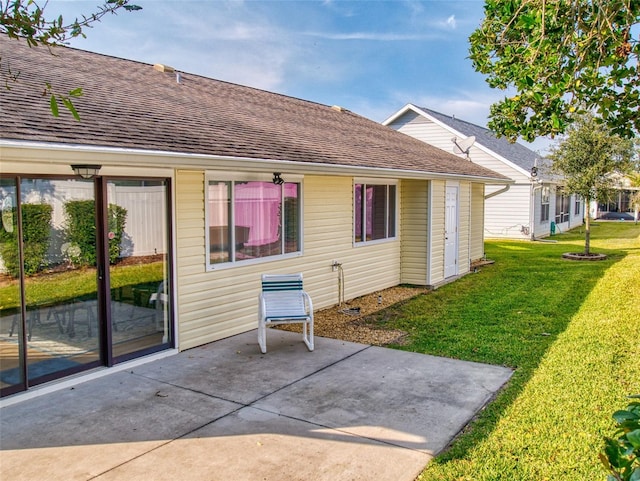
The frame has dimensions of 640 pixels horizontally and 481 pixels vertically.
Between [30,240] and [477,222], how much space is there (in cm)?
1380

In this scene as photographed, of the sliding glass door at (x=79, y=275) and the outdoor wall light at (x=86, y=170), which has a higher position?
the outdoor wall light at (x=86, y=170)

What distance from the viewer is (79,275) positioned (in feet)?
19.6

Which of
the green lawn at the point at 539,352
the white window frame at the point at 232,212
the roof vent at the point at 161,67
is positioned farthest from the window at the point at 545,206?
the roof vent at the point at 161,67

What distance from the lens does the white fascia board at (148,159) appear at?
453 centimetres

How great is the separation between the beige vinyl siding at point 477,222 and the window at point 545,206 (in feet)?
30.4

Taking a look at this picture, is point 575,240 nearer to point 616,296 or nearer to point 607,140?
point 607,140

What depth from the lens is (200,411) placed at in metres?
5.12

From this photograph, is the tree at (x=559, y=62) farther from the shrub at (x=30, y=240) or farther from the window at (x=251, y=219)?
the shrub at (x=30, y=240)

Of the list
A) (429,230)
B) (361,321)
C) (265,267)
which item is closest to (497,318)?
(361,321)

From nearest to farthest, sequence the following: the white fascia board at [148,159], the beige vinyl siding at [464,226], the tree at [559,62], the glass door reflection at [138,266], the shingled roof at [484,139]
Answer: the tree at [559,62] → the white fascia board at [148,159] → the glass door reflection at [138,266] → the beige vinyl siding at [464,226] → the shingled roof at [484,139]

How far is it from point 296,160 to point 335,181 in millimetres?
2518

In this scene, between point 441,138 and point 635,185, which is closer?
point 635,185

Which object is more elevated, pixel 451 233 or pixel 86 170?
pixel 86 170

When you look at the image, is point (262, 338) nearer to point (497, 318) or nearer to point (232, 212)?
point (232, 212)
